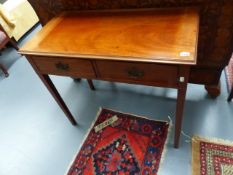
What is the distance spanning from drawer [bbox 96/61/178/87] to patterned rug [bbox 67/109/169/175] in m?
0.60

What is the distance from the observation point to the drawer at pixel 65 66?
0.93m

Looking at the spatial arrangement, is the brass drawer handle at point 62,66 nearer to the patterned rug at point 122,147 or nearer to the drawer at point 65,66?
the drawer at point 65,66

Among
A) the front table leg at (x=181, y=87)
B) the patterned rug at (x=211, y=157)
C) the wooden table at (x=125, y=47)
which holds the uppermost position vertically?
the wooden table at (x=125, y=47)

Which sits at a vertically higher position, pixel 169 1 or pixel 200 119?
pixel 169 1

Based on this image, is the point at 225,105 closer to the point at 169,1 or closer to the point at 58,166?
the point at 169,1

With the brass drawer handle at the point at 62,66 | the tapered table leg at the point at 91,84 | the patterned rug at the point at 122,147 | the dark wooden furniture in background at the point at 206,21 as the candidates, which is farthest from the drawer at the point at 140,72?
the tapered table leg at the point at 91,84

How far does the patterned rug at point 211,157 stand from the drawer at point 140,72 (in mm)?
627

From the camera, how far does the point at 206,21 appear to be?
103cm

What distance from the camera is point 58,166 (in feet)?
4.35

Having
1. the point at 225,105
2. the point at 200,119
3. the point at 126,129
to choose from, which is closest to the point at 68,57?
the point at 126,129

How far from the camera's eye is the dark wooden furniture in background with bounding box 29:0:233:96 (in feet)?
3.20

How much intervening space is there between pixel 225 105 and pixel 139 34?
96cm

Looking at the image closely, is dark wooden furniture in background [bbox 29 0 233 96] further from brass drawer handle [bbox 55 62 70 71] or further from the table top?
brass drawer handle [bbox 55 62 70 71]

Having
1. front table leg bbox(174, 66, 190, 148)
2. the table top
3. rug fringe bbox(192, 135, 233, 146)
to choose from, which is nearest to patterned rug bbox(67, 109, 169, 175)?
rug fringe bbox(192, 135, 233, 146)
